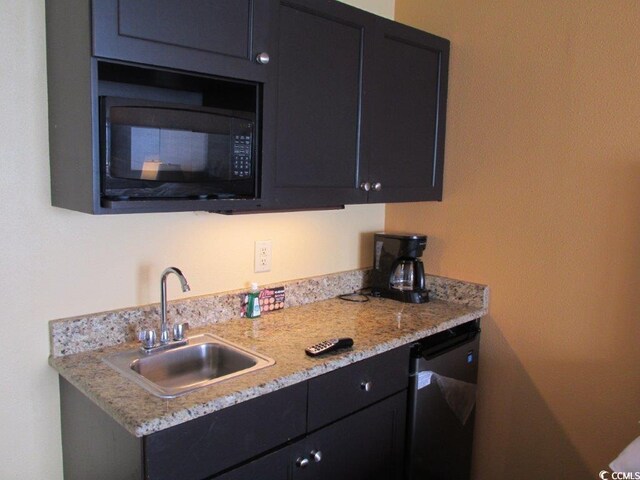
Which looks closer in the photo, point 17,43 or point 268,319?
point 17,43

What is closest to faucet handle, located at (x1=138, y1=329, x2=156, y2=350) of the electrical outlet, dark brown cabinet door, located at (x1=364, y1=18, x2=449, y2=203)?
the electrical outlet

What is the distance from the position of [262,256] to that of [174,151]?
0.71m

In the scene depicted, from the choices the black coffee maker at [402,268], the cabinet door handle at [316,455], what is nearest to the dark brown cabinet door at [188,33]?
the black coffee maker at [402,268]

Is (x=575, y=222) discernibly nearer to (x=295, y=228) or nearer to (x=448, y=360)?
(x=448, y=360)

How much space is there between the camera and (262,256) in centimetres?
209

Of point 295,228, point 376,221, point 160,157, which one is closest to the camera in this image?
point 160,157

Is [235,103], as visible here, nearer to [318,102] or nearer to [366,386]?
[318,102]

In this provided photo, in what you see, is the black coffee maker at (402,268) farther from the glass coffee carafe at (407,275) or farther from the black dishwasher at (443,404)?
the black dishwasher at (443,404)

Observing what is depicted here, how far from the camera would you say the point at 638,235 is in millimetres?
1827

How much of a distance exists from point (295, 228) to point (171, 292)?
0.62 m

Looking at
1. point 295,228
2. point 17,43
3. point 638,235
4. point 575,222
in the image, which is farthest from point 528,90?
point 17,43

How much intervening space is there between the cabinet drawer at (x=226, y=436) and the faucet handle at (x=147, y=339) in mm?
429

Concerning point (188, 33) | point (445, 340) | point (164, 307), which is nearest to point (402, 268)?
point (445, 340)

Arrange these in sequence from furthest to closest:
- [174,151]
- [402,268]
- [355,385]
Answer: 1. [402,268]
2. [355,385]
3. [174,151]
